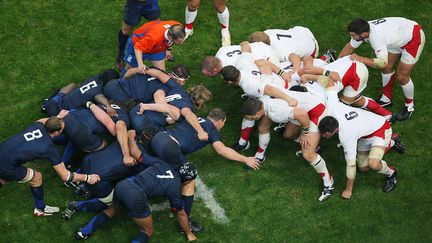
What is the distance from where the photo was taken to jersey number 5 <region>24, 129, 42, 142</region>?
779 cm

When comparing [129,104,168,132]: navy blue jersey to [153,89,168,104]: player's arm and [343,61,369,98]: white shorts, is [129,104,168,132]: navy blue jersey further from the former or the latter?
[343,61,369,98]: white shorts

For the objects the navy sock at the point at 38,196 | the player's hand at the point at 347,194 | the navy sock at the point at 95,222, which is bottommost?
the player's hand at the point at 347,194

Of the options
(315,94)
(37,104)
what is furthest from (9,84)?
(315,94)

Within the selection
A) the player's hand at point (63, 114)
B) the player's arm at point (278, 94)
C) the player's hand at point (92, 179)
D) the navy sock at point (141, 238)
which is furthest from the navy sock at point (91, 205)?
the player's arm at point (278, 94)

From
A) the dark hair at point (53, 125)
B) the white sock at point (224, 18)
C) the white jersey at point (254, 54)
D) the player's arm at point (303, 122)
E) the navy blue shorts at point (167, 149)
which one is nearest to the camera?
the dark hair at point (53, 125)

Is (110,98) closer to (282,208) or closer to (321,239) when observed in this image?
(282,208)

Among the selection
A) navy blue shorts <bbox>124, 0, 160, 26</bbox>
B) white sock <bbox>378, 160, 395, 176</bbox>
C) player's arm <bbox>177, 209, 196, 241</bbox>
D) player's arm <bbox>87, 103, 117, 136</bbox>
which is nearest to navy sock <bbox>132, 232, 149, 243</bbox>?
player's arm <bbox>177, 209, 196, 241</bbox>

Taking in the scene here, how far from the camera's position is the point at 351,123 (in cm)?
863

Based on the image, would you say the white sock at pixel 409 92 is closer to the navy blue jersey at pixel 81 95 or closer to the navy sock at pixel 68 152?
the navy blue jersey at pixel 81 95

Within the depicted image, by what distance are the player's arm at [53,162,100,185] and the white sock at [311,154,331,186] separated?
315cm

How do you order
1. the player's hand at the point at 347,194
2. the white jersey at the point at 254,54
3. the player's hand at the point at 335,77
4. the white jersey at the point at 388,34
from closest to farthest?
1. the player's hand at the point at 347,194
2. the player's hand at the point at 335,77
3. the white jersey at the point at 388,34
4. the white jersey at the point at 254,54

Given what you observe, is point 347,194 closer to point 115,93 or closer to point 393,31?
point 393,31

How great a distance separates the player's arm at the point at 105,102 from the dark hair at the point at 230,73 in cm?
Result: 174

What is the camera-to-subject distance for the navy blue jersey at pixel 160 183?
7625 mm
